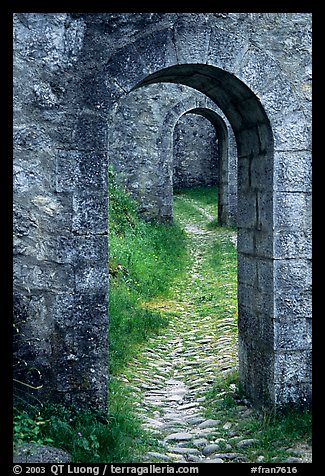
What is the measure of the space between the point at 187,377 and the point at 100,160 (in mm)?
2821

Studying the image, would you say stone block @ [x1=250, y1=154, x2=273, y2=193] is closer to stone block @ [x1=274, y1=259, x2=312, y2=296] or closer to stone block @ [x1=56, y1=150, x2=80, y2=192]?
stone block @ [x1=274, y1=259, x2=312, y2=296]

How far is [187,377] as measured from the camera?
6.08 m

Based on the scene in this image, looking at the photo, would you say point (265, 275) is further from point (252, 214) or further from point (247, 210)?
point (247, 210)

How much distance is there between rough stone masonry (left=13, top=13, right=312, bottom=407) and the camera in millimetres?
4207

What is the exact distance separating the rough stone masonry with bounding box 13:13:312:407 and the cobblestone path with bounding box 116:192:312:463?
58cm

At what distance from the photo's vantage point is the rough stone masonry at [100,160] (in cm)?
421

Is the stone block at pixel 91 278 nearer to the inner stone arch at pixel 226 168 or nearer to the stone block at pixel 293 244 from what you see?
the stone block at pixel 293 244

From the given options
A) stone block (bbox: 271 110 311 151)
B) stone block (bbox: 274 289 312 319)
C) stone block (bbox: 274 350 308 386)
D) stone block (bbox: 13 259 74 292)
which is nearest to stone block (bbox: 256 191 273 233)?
stone block (bbox: 271 110 311 151)

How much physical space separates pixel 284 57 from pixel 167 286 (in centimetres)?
563

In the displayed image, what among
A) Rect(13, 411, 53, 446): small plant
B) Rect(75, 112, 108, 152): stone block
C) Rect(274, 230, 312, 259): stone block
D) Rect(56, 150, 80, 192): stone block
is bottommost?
Rect(13, 411, 53, 446): small plant

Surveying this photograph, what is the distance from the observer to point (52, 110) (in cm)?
421

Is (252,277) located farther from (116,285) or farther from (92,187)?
(116,285)

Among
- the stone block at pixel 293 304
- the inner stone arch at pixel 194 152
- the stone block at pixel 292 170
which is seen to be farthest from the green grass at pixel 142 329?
the inner stone arch at pixel 194 152

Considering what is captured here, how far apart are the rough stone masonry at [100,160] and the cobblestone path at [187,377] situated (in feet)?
1.90
